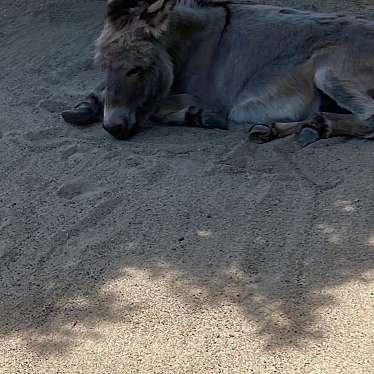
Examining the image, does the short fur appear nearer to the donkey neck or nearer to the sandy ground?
the donkey neck

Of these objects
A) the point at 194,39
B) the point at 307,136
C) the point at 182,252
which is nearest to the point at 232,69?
the point at 194,39

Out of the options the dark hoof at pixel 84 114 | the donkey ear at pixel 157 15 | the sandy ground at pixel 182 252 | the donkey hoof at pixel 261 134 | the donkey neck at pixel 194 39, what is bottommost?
the dark hoof at pixel 84 114

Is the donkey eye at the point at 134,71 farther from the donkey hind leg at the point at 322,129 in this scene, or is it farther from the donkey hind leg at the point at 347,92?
the donkey hind leg at the point at 347,92

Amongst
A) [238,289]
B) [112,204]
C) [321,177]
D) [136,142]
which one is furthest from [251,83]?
[238,289]

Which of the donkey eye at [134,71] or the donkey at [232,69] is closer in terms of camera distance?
the donkey at [232,69]

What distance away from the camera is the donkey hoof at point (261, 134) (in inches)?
181

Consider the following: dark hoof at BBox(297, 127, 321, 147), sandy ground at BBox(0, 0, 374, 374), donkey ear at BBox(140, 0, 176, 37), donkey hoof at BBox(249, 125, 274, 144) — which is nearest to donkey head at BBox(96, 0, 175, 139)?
donkey ear at BBox(140, 0, 176, 37)

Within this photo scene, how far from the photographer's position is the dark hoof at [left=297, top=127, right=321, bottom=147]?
4.47 metres

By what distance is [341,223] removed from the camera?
3.53 metres

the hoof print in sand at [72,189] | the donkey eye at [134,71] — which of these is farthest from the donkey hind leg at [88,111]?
the hoof print in sand at [72,189]

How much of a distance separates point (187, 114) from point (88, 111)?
0.69m

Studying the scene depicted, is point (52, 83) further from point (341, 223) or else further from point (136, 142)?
point (341, 223)

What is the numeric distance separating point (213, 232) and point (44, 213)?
0.94m

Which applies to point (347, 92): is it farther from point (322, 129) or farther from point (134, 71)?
point (134, 71)
